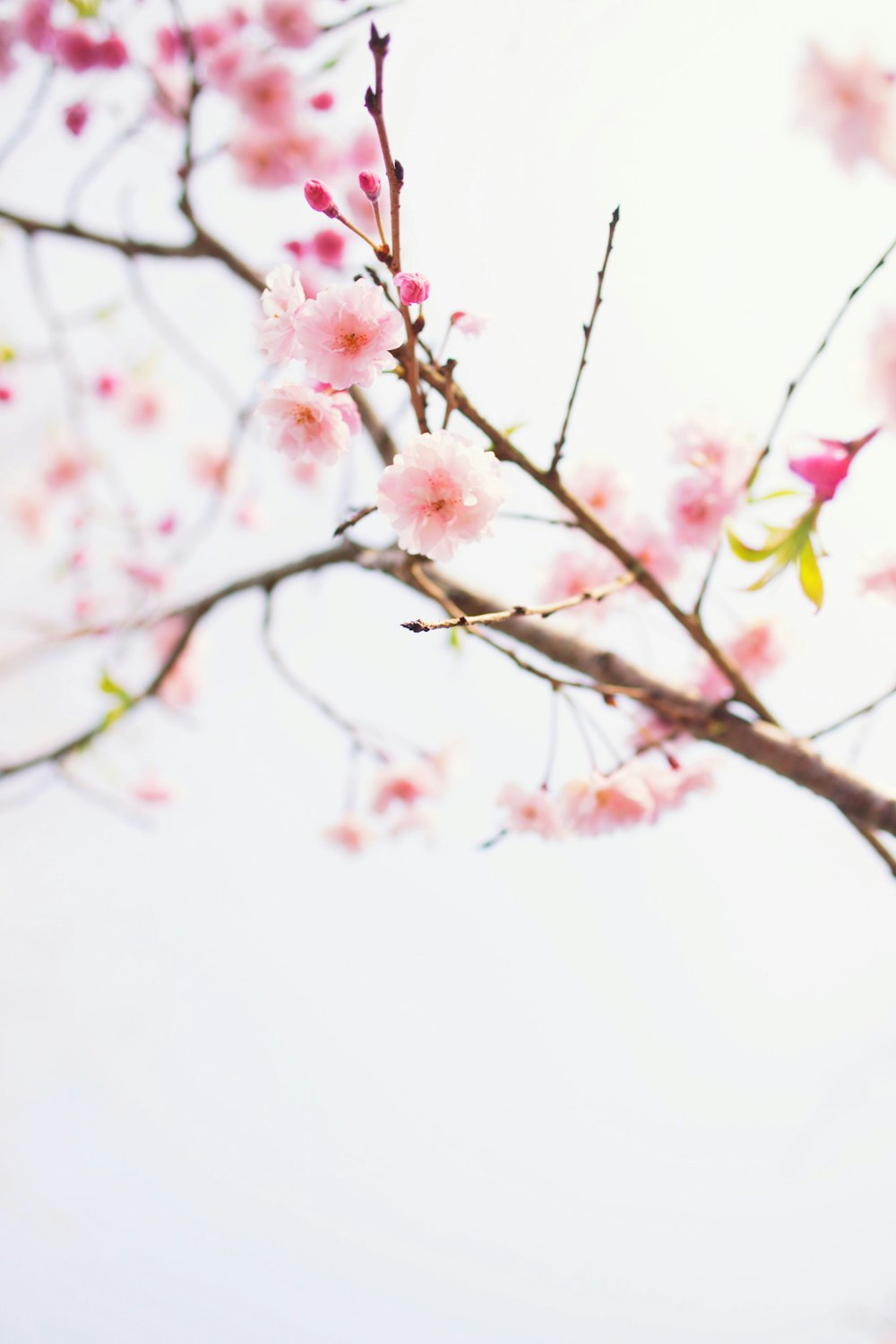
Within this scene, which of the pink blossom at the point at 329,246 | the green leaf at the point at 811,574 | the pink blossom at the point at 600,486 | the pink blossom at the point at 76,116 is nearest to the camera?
the green leaf at the point at 811,574

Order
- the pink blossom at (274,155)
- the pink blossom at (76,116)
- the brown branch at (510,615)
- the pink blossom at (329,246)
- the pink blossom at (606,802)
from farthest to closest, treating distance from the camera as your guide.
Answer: the pink blossom at (274,155) < the pink blossom at (76,116) < the pink blossom at (329,246) < the pink blossom at (606,802) < the brown branch at (510,615)

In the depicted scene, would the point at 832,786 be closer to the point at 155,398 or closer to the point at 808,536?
the point at 808,536

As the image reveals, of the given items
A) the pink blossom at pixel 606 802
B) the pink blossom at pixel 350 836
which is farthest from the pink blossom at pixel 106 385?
the pink blossom at pixel 606 802

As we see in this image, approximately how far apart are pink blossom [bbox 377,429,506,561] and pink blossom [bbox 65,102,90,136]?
197 cm

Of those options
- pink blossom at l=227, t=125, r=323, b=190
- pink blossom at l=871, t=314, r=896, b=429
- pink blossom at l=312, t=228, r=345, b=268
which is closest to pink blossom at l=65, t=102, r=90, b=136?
pink blossom at l=227, t=125, r=323, b=190

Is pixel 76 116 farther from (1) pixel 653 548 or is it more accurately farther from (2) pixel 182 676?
(1) pixel 653 548

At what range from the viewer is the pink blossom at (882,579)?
4.24ft

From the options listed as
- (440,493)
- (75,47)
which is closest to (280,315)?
(440,493)

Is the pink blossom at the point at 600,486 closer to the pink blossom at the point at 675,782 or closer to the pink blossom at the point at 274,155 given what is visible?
the pink blossom at the point at 675,782

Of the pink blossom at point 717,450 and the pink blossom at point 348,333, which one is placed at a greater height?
the pink blossom at point 717,450

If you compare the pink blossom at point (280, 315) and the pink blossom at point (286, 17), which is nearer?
the pink blossom at point (280, 315)

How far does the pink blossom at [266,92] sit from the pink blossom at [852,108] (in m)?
1.77

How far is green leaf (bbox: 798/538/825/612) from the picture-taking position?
1022mm

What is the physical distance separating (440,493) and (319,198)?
11.1 inches
